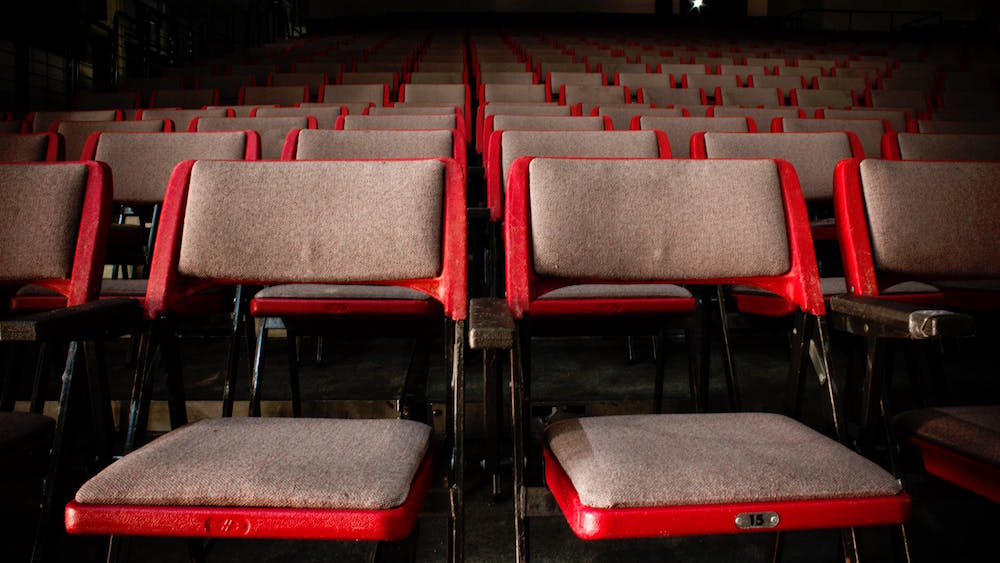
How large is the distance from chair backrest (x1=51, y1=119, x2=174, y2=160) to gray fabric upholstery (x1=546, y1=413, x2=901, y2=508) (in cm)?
263

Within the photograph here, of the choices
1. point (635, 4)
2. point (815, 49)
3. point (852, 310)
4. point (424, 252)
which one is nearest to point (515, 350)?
point (424, 252)

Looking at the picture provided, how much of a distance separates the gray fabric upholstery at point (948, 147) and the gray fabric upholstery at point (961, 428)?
5.56 ft

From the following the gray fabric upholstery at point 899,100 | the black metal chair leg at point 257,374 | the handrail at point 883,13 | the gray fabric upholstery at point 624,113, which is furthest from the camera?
the handrail at point 883,13

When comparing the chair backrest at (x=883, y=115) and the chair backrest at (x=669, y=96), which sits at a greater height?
the chair backrest at (x=669, y=96)

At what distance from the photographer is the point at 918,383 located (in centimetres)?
126

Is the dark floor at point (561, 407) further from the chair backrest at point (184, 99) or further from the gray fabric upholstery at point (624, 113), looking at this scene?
the chair backrest at point (184, 99)

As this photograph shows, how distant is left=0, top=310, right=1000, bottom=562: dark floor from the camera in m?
1.09

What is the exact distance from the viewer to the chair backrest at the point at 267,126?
98.4 inches

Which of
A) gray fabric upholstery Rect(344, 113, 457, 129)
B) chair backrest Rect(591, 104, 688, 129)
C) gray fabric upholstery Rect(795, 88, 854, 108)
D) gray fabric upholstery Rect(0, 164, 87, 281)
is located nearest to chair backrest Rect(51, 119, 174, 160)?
gray fabric upholstery Rect(344, 113, 457, 129)

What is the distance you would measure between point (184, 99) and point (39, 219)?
4.01 metres

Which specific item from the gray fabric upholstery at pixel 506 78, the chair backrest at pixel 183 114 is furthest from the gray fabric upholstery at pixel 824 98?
the chair backrest at pixel 183 114

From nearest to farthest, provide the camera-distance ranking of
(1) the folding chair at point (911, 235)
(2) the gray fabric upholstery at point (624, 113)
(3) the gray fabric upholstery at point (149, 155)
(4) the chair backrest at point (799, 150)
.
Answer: (1) the folding chair at point (911, 235) → (3) the gray fabric upholstery at point (149, 155) → (4) the chair backrest at point (799, 150) → (2) the gray fabric upholstery at point (624, 113)

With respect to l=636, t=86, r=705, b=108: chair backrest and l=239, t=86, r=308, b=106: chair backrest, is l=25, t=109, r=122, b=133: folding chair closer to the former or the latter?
l=239, t=86, r=308, b=106: chair backrest

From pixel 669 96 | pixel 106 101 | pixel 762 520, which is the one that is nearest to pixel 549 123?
pixel 762 520
